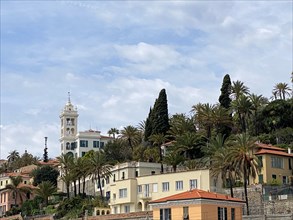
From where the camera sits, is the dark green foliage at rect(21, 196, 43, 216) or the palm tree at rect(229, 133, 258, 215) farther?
the dark green foliage at rect(21, 196, 43, 216)

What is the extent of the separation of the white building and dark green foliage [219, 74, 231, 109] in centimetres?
4259

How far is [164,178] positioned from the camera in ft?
309

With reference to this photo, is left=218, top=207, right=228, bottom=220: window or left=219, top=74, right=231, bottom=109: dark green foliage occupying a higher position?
left=219, top=74, right=231, bottom=109: dark green foliage

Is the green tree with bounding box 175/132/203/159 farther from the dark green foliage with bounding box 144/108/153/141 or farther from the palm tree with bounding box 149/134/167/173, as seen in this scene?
the dark green foliage with bounding box 144/108/153/141

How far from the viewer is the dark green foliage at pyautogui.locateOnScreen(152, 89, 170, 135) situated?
121000 mm

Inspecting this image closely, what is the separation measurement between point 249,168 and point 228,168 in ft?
9.45

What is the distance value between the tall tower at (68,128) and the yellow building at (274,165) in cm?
7317

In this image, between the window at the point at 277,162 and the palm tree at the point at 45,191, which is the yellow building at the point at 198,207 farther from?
the palm tree at the point at 45,191

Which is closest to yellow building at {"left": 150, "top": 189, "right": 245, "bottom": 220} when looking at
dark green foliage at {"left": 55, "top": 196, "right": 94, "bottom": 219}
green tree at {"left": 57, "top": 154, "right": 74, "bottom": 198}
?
dark green foliage at {"left": 55, "top": 196, "right": 94, "bottom": 219}

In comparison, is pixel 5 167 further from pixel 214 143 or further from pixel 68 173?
pixel 214 143

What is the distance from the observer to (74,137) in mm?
163250

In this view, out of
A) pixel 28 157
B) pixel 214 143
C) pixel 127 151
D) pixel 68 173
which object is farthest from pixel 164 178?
pixel 28 157

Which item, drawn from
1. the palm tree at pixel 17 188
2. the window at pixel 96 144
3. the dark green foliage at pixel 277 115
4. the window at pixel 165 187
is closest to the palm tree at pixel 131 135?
the palm tree at pixel 17 188

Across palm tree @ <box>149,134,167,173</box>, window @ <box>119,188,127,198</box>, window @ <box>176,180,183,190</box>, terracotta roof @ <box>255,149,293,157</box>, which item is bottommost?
window @ <box>119,188,127,198</box>
